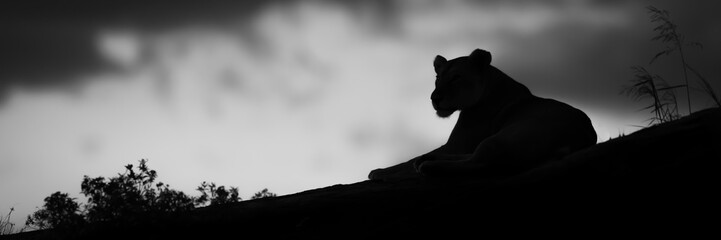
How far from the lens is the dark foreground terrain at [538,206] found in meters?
4.89

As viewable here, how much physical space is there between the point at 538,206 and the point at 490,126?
3.69m

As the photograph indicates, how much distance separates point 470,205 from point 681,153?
189 cm

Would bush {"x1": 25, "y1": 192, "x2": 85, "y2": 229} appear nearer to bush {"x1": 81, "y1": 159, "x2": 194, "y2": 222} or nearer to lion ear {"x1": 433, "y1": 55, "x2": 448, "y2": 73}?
bush {"x1": 81, "y1": 159, "x2": 194, "y2": 222}

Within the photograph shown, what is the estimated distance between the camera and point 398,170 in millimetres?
8898

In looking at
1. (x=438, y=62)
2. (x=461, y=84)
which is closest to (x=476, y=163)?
(x=461, y=84)

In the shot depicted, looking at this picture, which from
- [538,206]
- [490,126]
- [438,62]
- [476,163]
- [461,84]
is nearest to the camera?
[538,206]

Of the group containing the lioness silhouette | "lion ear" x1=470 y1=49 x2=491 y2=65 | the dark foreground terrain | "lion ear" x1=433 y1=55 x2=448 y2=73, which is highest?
"lion ear" x1=433 y1=55 x2=448 y2=73

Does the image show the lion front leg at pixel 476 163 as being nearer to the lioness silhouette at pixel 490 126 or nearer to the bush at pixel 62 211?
the lioness silhouette at pixel 490 126

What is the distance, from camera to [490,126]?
29.2 ft

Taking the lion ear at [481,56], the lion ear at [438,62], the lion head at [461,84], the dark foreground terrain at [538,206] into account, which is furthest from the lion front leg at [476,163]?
the lion ear at [438,62]

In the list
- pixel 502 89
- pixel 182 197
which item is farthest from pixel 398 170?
pixel 182 197

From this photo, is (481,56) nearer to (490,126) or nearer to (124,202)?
(490,126)

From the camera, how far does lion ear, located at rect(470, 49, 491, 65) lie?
9383 millimetres

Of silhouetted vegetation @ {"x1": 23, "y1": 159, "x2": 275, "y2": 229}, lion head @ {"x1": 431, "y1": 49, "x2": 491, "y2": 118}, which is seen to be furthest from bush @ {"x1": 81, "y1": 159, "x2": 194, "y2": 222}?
lion head @ {"x1": 431, "y1": 49, "x2": 491, "y2": 118}
